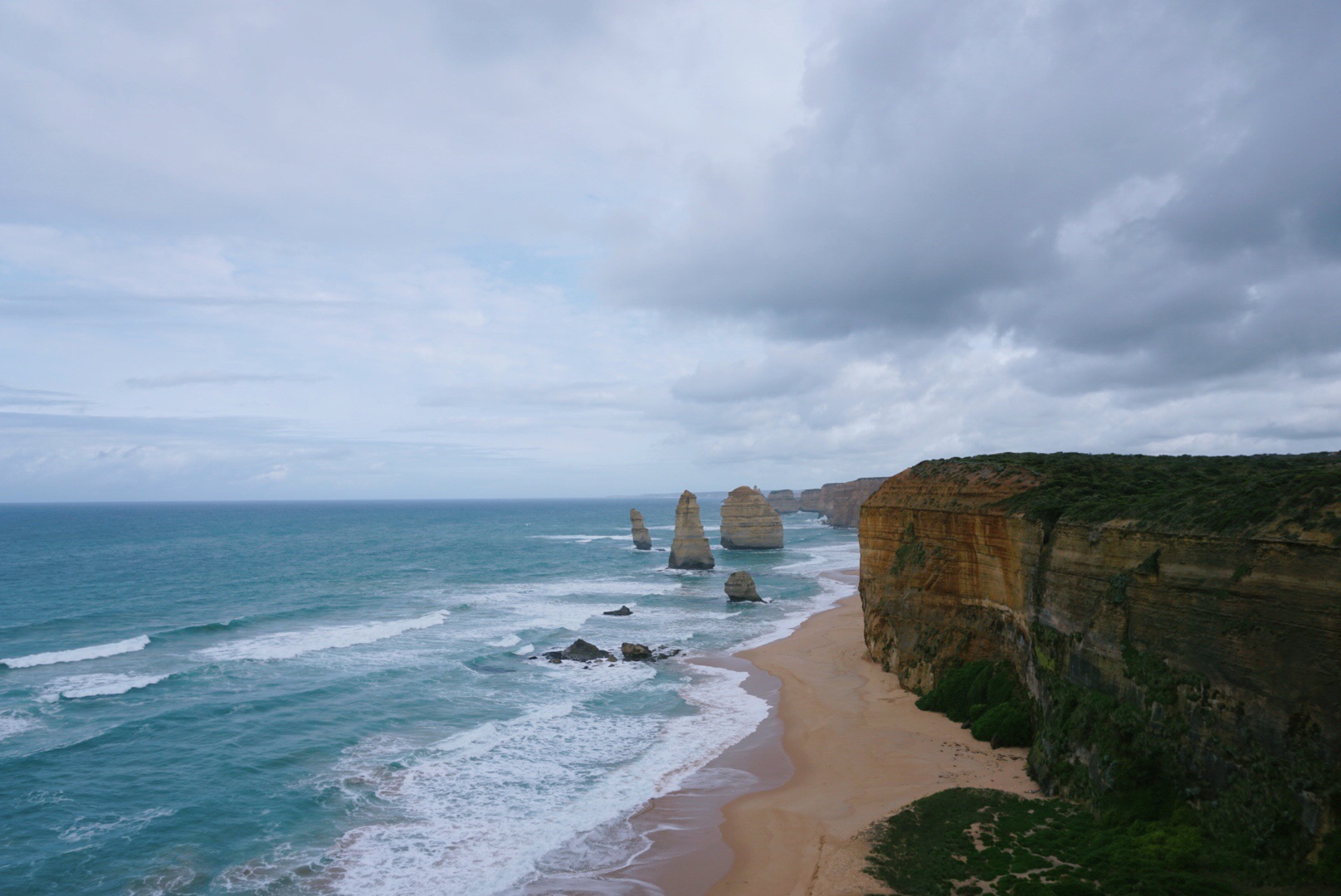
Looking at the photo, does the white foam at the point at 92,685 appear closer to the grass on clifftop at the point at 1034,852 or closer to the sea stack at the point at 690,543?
the grass on clifftop at the point at 1034,852

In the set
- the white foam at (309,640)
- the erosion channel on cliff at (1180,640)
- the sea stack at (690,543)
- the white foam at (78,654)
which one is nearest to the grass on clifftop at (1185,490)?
the erosion channel on cliff at (1180,640)

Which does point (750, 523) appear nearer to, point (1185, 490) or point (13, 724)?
point (13, 724)

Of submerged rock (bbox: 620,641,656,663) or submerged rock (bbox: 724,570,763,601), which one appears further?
submerged rock (bbox: 724,570,763,601)

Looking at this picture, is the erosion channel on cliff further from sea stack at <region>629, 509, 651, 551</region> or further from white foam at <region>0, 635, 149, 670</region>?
sea stack at <region>629, 509, 651, 551</region>

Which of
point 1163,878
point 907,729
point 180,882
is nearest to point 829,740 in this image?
point 907,729

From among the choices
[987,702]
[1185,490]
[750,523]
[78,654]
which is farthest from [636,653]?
[750,523]

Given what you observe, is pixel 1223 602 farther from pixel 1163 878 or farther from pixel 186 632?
pixel 186 632

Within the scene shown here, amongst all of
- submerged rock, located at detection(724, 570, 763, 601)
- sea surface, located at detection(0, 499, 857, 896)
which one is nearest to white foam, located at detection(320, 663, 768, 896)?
sea surface, located at detection(0, 499, 857, 896)
